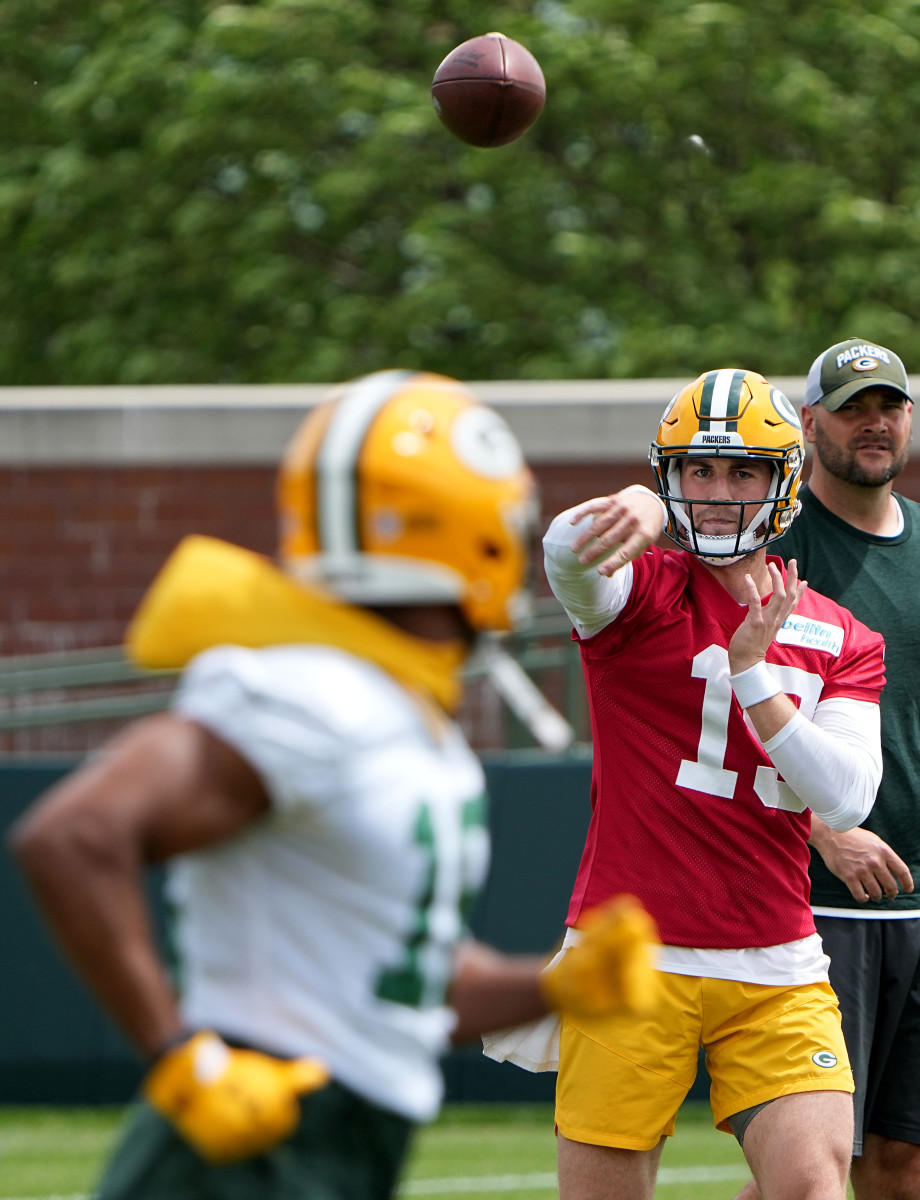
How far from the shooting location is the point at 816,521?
470cm

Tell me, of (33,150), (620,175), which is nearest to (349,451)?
(620,175)

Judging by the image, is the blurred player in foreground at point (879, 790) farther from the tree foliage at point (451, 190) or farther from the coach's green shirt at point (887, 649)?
the tree foliage at point (451, 190)

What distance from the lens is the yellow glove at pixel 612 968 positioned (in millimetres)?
2242

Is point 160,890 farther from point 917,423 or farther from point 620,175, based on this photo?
point 620,175

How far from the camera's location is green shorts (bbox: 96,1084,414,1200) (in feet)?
6.93

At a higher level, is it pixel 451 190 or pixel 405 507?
pixel 405 507

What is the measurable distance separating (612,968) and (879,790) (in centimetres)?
242

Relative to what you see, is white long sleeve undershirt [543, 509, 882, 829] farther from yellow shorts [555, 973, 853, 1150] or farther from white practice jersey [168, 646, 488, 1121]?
white practice jersey [168, 646, 488, 1121]

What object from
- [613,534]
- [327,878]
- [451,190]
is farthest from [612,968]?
[451,190]

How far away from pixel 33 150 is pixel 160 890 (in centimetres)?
1139

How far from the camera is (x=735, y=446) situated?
400 centimetres

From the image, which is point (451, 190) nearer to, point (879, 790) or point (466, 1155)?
point (466, 1155)

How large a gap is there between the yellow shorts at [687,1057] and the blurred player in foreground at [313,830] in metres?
1.59

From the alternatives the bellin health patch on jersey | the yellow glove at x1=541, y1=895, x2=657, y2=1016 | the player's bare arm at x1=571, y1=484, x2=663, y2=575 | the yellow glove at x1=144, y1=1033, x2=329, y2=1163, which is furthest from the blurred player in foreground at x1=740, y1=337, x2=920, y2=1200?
the yellow glove at x1=144, y1=1033, x2=329, y2=1163
